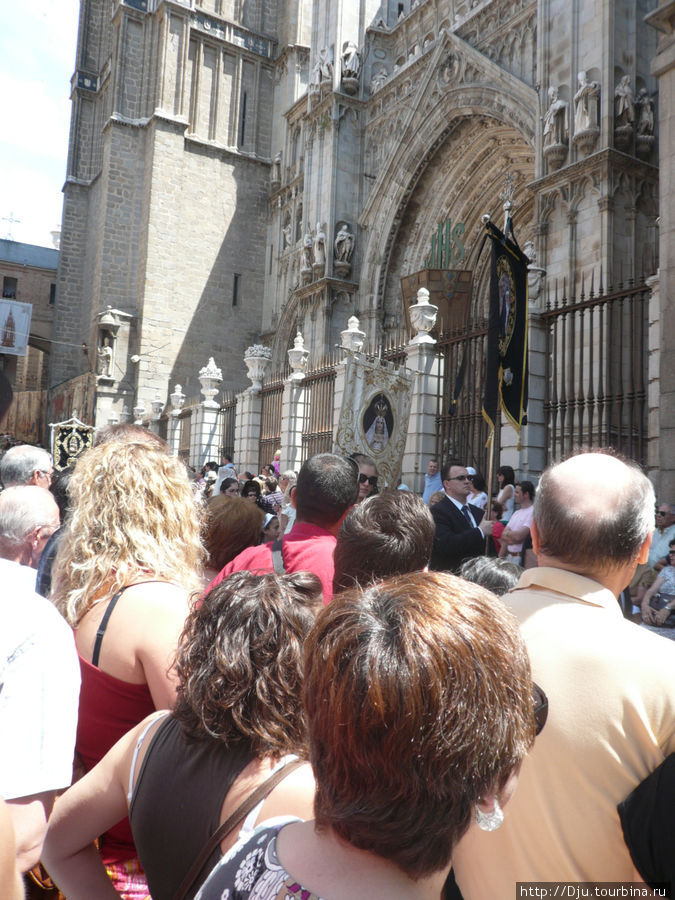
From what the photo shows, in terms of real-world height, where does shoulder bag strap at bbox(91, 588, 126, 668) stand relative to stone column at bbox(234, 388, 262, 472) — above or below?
below

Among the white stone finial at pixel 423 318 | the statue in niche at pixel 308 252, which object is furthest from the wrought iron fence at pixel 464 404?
the statue in niche at pixel 308 252

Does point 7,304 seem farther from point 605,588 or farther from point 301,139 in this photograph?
point 605,588

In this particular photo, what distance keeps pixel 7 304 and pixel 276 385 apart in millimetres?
22091

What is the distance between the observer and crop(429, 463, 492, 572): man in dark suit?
4.52m

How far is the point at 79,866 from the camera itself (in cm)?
155

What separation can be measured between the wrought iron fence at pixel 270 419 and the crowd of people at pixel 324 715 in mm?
11488

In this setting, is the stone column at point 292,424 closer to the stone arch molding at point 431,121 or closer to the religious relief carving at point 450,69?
the stone arch molding at point 431,121

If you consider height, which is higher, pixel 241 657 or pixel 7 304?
pixel 7 304

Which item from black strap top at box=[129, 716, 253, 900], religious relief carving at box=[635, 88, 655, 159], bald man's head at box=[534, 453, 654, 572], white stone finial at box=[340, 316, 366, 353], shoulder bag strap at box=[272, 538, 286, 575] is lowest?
black strap top at box=[129, 716, 253, 900]

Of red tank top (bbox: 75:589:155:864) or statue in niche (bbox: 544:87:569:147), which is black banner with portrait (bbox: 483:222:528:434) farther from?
statue in niche (bbox: 544:87:569:147)

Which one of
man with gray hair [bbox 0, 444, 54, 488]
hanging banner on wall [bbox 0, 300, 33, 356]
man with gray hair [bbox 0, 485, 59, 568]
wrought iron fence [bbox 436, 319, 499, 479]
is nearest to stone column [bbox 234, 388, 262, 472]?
wrought iron fence [bbox 436, 319, 499, 479]

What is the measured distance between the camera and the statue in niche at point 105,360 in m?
24.1

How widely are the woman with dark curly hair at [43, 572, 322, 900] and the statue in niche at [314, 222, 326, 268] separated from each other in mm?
18783

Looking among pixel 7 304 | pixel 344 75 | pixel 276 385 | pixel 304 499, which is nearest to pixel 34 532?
pixel 304 499
